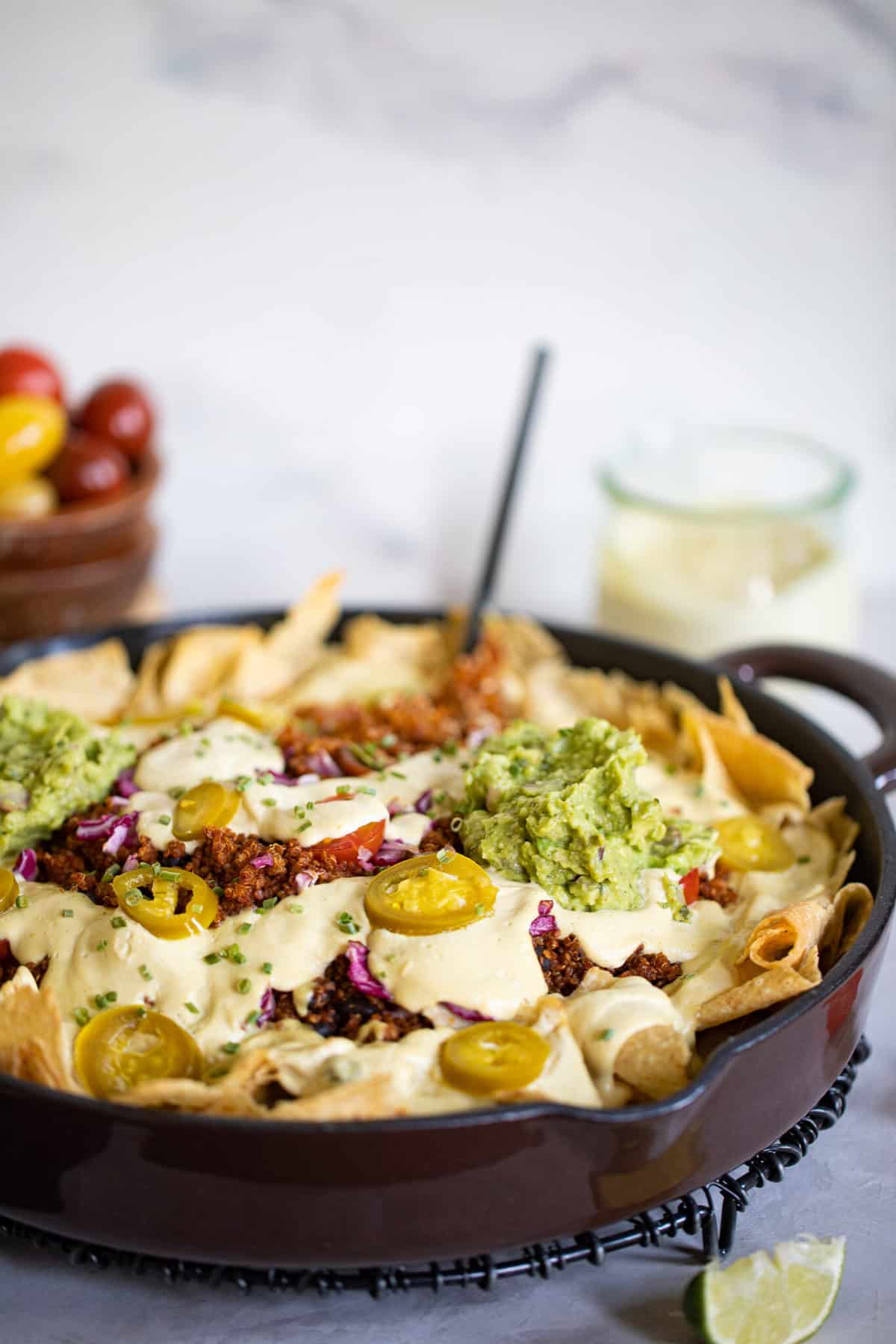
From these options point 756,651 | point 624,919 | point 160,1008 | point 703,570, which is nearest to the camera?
point 160,1008

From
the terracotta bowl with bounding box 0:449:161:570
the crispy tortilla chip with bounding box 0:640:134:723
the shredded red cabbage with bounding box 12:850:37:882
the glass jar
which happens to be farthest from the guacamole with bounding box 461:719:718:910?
the terracotta bowl with bounding box 0:449:161:570

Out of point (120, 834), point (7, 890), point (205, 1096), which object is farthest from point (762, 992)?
point (7, 890)

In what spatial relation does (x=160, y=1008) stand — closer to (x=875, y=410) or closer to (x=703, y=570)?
(x=703, y=570)

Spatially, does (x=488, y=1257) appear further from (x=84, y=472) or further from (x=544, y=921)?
(x=84, y=472)

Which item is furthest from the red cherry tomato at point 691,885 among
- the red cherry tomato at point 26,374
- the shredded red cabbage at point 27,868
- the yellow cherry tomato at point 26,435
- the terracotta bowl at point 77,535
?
the red cherry tomato at point 26,374

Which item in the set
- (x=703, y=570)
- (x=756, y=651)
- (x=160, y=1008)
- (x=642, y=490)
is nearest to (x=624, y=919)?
(x=160, y=1008)

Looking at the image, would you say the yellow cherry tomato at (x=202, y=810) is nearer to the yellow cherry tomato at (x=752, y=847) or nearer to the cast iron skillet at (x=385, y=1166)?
the cast iron skillet at (x=385, y=1166)
